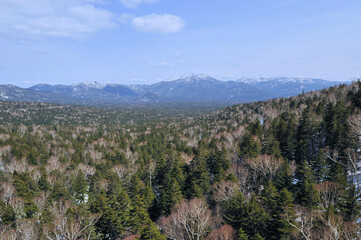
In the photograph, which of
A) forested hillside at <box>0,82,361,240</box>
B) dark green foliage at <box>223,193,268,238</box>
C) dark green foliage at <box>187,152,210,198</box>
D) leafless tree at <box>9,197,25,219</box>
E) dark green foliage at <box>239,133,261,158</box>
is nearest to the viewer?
forested hillside at <box>0,82,361,240</box>

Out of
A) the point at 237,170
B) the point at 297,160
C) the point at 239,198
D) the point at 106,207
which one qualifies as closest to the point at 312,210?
the point at 239,198

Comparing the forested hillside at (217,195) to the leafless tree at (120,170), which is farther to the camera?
the leafless tree at (120,170)

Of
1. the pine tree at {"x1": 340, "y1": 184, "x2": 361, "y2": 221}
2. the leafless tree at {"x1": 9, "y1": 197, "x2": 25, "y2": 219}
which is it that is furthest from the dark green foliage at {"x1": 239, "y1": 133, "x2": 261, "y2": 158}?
the leafless tree at {"x1": 9, "y1": 197, "x2": 25, "y2": 219}

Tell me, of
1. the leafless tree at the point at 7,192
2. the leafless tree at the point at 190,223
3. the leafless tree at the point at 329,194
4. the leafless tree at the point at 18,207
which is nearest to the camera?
the leafless tree at the point at 190,223

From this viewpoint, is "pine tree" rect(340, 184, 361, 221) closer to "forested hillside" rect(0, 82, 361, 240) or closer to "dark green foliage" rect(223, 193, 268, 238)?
"forested hillside" rect(0, 82, 361, 240)

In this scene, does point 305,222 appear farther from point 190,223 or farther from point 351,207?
point 190,223

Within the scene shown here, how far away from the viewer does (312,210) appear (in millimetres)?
30578

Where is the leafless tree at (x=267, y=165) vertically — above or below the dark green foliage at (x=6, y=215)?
above

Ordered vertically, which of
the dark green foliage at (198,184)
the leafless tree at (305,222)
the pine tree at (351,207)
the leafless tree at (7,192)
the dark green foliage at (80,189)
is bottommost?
the dark green foliage at (80,189)

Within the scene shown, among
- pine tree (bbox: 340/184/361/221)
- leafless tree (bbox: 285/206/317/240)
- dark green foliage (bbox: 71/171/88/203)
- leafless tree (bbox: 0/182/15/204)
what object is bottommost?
dark green foliage (bbox: 71/171/88/203)

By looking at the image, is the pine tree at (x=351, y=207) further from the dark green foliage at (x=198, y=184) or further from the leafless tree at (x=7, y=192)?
the leafless tree at (x=7, y=192)

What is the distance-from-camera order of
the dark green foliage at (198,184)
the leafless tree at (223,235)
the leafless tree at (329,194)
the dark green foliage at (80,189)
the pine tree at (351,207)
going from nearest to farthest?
1. the leafless tree at (223,235)
2. the pine tree at (351,207)
3. the leafless tree at (329,194)
4. the dark green foliage at (198,184)
5. the dark green foliage at (80,189)

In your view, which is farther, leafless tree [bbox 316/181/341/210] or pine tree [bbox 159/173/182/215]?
pine tree [bbox 159/173/182/215]

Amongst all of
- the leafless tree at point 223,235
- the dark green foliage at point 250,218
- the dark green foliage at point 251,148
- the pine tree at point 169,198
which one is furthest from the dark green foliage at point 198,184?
the leafless tree at point 223,235
